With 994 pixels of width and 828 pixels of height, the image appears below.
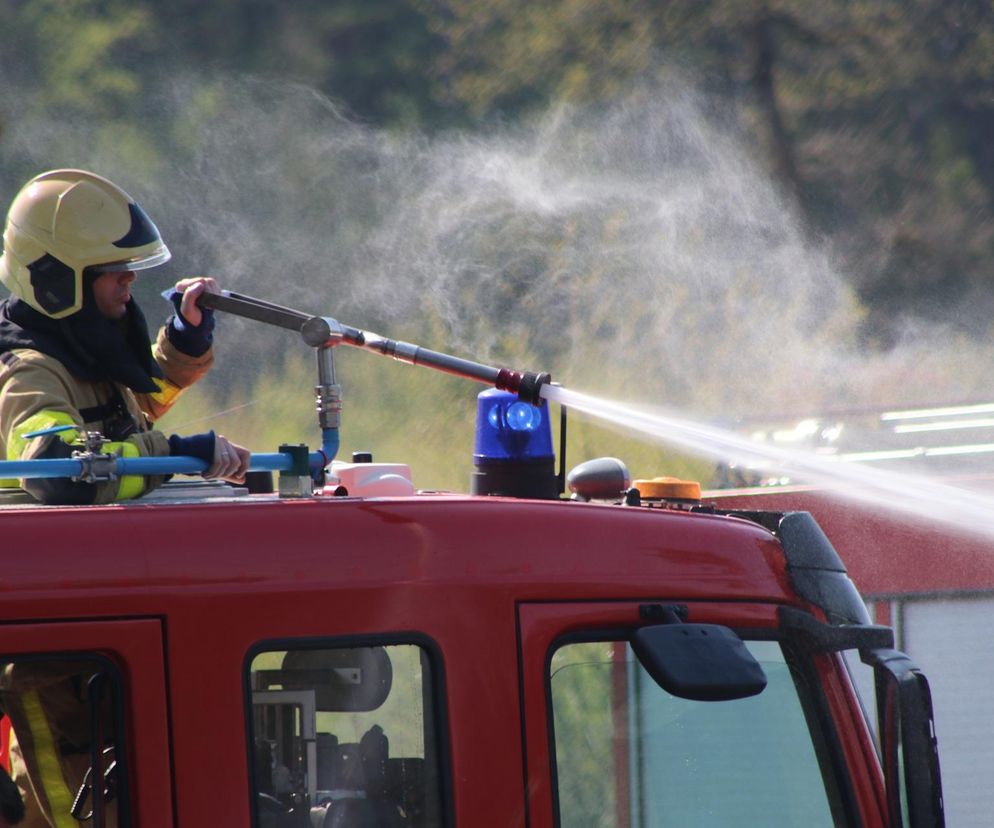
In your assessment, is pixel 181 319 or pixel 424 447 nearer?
pixel 181 319

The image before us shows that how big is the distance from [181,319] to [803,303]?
55.4ft

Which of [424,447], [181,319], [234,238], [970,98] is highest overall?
[970,98]

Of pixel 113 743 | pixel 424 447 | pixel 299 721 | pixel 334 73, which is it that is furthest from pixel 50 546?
pixel 334 73

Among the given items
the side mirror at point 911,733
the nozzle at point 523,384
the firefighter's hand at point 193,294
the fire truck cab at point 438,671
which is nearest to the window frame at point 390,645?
the fire truck cab at point 438,671

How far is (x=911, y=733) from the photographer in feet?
8.02

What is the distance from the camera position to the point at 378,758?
239 centimetres

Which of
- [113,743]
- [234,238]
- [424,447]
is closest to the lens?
[113,743]

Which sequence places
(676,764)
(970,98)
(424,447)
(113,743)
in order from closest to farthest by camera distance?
(113,743), (676,764), (424,447), (970,98)

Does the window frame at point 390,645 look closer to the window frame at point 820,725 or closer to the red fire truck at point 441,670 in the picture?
the red fire truck at point 441,670

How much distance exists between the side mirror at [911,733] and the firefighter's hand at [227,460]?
1.15 metres

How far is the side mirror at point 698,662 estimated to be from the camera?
7.54 feet

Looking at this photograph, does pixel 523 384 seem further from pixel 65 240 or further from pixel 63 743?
pixel 63 743

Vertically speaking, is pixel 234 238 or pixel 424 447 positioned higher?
pixel 234 238

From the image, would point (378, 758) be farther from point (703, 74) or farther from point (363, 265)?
point (703, 74)
